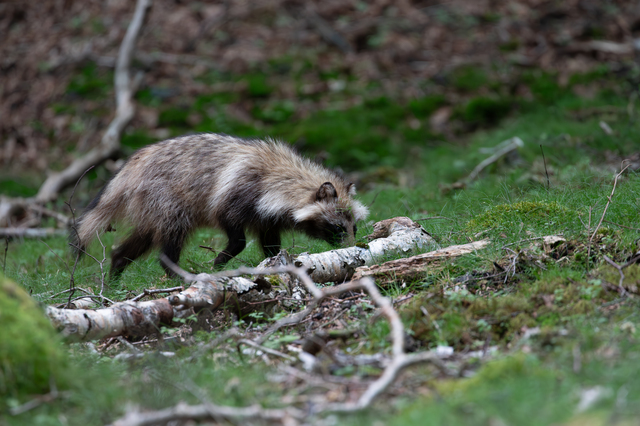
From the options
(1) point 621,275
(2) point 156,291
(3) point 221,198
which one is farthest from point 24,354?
(1) point 621,275

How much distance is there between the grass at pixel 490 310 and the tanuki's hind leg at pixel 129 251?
107 millimetres

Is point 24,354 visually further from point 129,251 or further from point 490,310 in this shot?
point 129,251

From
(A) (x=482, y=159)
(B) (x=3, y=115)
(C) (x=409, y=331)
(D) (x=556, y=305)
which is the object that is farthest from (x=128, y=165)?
(B) (x=3, y=115)

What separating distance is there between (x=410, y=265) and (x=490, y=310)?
1013 millimetres

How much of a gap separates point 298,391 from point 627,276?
2.56 meters

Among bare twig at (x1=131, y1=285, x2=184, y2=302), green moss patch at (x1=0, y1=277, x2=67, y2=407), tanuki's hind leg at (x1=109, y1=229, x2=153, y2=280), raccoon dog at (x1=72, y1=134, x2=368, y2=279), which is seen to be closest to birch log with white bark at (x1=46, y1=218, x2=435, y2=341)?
bare twig at (x1=131, y1=285, x2=184, y2=302)

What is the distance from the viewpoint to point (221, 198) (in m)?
6.70

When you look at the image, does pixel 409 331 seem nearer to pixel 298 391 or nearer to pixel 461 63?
pixel 298 391

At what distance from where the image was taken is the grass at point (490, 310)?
288cm

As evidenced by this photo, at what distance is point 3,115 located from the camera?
46.5 ft

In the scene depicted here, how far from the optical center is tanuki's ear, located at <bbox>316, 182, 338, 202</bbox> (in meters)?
6.66

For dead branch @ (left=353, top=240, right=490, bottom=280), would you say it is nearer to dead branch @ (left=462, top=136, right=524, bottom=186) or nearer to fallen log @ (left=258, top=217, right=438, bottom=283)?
fallen log @ (left=258, top=217, right=438, bottom=283)

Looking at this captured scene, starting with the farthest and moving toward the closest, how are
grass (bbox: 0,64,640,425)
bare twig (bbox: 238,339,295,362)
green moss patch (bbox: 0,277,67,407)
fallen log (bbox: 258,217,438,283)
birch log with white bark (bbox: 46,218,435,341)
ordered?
fallen log (bbox: 258,217,438,283) < birch log with white bark (bbox: 46,218,435,341) < bare twig (bbox: 238,339,295,362) < green moss patch (bbox: 0,277,67,407) < grass (bbox: 0,64,640,425)

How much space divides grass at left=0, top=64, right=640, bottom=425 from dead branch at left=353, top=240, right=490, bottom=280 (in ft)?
0.29
